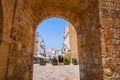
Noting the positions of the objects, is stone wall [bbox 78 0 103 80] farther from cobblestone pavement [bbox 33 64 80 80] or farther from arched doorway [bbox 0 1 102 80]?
cobblestone pavement [bbox 33 64 80 80]

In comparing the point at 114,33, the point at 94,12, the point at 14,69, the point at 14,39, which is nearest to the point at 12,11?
the point at 14,39

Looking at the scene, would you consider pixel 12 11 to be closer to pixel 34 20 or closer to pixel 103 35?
pixel 34 20

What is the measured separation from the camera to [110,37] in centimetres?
301

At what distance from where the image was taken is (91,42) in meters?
3.57

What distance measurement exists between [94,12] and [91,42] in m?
0.86

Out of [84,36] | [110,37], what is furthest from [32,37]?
[110,37]

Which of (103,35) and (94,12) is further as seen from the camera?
(94,12)

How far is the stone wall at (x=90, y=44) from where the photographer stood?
312cm

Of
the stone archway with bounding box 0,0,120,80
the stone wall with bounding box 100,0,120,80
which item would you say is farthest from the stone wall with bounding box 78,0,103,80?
the stone wall with bounding box 100,0,120,80

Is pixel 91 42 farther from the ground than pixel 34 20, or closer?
closer

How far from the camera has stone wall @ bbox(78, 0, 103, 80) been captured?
312cm

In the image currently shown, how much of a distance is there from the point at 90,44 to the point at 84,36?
585mm

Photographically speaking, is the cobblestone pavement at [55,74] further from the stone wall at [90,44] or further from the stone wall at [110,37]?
the stone wall at [110,37]

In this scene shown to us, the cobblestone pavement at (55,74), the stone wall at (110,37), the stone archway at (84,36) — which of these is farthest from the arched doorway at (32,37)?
the cobblestone pavement at (55,74)
